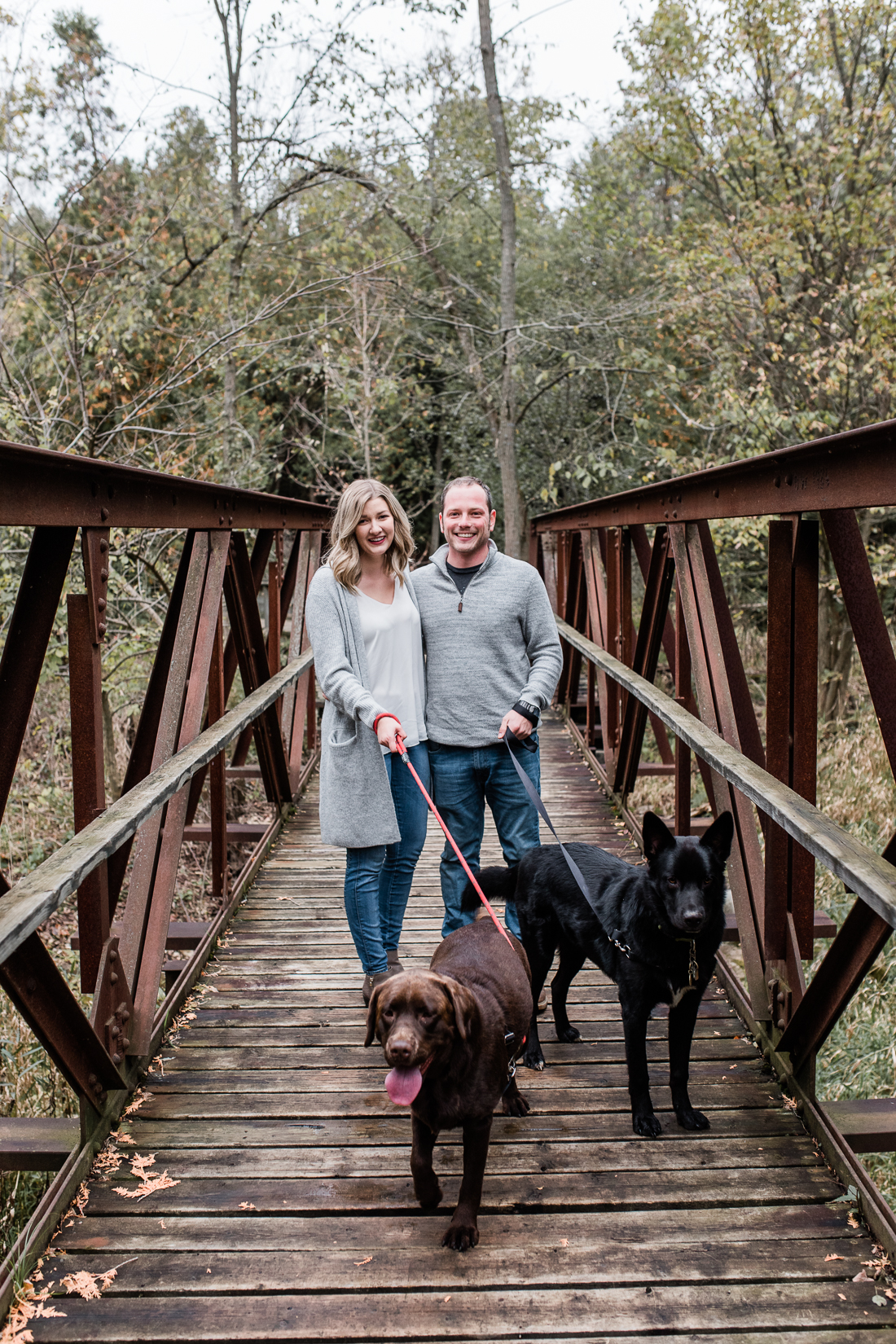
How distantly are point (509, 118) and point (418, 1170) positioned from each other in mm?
15278

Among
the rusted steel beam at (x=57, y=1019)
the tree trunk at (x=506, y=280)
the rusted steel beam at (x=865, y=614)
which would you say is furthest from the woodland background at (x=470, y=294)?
the rusted steel beam at (x=865, y=614)

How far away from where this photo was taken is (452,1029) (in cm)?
225

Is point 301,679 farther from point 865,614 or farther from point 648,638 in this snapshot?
point 865,614

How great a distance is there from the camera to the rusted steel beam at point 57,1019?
92.2 inches

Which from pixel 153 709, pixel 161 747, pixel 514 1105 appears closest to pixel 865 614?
pixel 514 1105

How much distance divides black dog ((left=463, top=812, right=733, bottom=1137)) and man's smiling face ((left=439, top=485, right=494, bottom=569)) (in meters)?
1.01

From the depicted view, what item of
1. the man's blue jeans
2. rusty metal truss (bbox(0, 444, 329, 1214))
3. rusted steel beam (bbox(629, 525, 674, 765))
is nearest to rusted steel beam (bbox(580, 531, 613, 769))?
rusted steel beam (bbox(629, 525, 674, 765))

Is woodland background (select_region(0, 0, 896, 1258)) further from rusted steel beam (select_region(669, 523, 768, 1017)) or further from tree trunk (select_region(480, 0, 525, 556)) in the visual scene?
rusted steel beam (select_region(669, 523, 768, 1017))

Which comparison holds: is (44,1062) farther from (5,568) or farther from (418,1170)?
(5,568)

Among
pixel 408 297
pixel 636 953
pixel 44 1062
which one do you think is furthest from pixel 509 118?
pixel 636 953

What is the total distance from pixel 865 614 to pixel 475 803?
155 centimetres

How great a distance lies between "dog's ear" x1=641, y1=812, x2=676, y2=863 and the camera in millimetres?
2717

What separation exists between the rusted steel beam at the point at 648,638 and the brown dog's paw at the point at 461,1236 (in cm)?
273

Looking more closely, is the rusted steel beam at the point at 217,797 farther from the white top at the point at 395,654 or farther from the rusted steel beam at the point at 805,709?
the rusted steel beam at the point at 805,709
